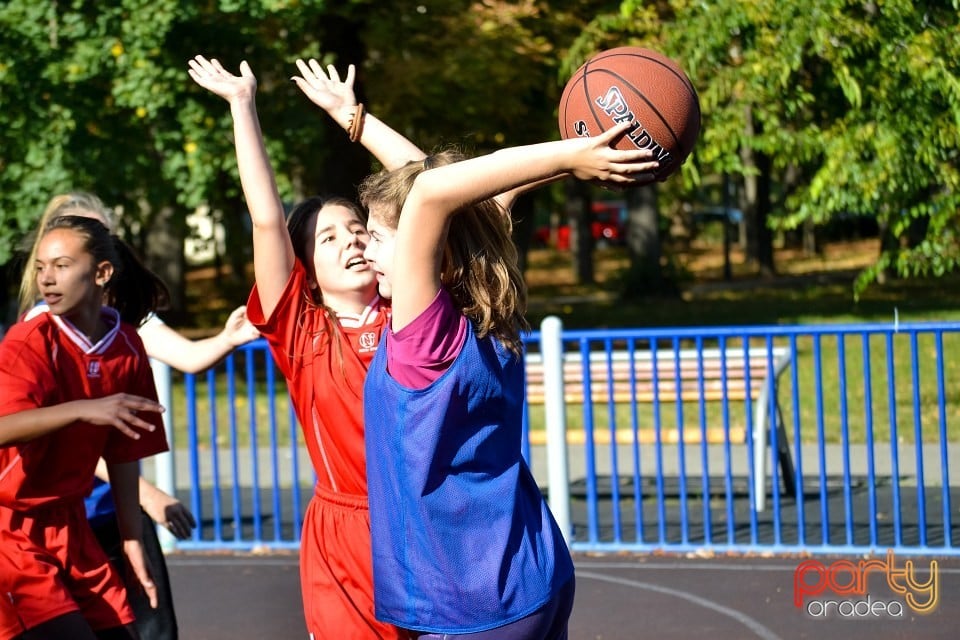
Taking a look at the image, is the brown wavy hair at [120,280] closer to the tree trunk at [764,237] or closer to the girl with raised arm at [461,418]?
the girl with raised arm at [461,418]

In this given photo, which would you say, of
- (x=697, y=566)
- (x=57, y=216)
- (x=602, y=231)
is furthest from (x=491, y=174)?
(x=602, y=231)

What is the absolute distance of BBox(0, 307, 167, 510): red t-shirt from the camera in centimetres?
377

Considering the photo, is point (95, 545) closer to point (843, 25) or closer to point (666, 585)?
point (666, 585)

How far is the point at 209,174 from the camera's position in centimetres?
1495

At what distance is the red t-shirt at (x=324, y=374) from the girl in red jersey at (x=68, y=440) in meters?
0.38

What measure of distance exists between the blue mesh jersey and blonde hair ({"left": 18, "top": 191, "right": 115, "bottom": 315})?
1.95 metres

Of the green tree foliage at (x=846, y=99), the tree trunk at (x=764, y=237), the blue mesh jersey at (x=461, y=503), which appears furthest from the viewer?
the tree trunk at (x=764, y=237)

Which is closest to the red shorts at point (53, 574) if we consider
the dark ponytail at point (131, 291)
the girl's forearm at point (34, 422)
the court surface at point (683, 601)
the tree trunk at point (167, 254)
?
the girl's forearm at point (34, 422)

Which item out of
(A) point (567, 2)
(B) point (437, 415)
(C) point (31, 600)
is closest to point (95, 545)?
(C) point (31, 600)

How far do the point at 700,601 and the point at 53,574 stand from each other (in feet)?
13.9

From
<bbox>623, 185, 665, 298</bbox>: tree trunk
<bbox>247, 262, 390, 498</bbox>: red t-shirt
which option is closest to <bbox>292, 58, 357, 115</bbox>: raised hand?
<bbox>247, 262, 390, 498</bbox>: red t-shirt

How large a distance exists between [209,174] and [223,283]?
26.1m

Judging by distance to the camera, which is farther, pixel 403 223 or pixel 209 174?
pixel 209 174

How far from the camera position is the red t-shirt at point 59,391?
3770 mm
